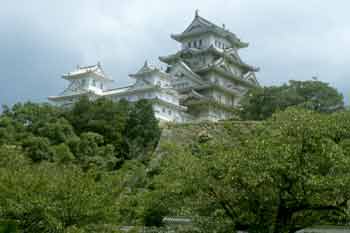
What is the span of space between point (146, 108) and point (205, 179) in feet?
77.8

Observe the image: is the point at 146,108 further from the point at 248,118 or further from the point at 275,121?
the point at 275,121

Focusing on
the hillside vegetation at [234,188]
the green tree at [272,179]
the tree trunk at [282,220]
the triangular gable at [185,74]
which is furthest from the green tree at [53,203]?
the triangular gable at [185,74]

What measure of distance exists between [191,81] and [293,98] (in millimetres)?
16181

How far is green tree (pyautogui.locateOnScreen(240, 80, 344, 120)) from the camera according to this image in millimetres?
37656

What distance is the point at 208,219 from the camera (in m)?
11.4

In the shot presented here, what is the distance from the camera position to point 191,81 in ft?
172

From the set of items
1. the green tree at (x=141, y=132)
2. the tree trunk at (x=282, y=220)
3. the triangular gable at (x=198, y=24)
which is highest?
the triangular gable at (x=198, y=24)

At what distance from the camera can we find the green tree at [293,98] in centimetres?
3766

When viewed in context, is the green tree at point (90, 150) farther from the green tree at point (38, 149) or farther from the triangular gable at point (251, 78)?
the triangular gable at point (251, 78)

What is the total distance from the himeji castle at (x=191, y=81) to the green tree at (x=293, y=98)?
890cm

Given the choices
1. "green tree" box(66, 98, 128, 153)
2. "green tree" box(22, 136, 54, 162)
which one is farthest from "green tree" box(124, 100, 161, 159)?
"green tree" box(22, 136, 54, 162)

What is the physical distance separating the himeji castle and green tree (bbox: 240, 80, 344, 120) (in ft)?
29.2

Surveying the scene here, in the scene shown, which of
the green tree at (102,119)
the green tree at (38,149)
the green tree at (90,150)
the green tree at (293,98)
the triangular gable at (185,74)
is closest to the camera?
the green tree at (38,149)

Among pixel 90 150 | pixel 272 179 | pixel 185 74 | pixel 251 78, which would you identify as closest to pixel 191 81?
pixel 185 74
